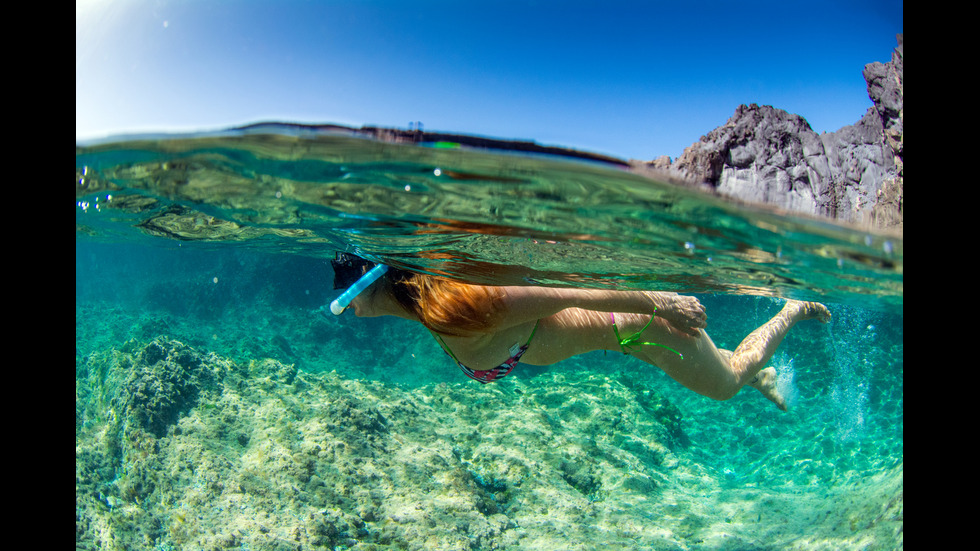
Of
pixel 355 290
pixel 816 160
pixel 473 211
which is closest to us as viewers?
pixel 355 290

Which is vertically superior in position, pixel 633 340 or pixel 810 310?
pixel 810 310

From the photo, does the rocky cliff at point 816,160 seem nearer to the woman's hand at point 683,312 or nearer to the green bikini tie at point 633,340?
the woman's hand at point 683,312

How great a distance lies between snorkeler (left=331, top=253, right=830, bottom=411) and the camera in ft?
12.6

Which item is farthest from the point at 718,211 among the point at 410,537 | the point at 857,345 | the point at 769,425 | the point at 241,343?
the point at 857,345

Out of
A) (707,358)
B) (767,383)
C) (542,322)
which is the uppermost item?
(542,322)

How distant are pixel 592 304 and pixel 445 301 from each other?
1491 millimetres

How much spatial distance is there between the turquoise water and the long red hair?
1380mm

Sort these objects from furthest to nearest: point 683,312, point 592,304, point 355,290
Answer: point 683,312, point 592,304, point 355,290

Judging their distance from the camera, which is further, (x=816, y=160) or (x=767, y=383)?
(x=767, y=383)

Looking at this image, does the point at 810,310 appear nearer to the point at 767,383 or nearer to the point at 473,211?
the point at 767,383

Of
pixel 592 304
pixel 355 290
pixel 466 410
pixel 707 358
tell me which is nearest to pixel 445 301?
pixel 355 290

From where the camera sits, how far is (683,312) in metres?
5.00
